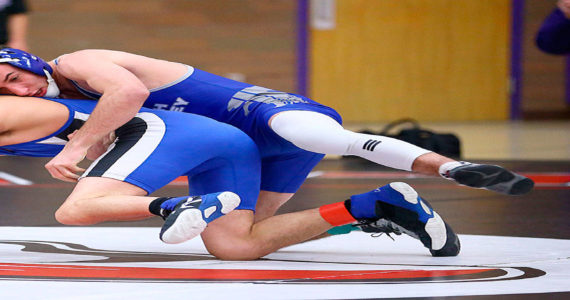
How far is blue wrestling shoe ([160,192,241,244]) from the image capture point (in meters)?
2.22

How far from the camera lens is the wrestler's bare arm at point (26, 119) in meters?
2.46

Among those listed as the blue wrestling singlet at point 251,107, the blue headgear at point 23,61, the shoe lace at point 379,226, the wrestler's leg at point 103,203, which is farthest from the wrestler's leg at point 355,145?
the blue headgear at point 23,61

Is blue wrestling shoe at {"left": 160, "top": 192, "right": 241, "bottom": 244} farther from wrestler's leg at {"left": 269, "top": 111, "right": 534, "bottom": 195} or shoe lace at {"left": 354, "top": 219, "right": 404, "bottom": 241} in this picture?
shoe lace at {"left": 354, "top": 219, "right": 404, "bottom": 241}

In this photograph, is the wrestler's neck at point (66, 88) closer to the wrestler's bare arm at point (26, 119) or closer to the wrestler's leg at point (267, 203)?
the wrestler's bare arm at point (26, 119)

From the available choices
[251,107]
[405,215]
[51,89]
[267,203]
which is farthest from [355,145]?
[51,89]

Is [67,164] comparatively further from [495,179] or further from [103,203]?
[495,179]

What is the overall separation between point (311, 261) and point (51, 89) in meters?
0.89

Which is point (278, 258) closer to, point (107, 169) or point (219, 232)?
point (219, 232)

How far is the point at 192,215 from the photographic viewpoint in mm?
2238

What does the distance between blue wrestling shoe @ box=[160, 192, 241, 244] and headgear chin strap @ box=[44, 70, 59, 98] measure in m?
0.57

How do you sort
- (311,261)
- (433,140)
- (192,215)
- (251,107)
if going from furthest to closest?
(433,140) < (251,107) < (311,261) < (192,215)

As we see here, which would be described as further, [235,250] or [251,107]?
[251,107]

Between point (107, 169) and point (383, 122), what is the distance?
24.7ft

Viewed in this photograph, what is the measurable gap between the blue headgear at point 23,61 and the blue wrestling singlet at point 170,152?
0.12 meters
